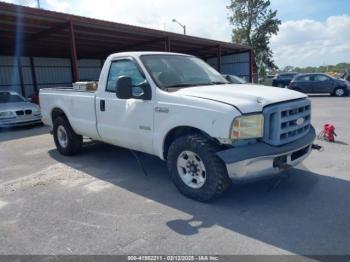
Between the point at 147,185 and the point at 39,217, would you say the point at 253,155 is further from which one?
the point at 39,217

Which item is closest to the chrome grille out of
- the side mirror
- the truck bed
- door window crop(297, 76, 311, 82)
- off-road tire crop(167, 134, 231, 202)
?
off-road tire crop(167, 134, 231, 202)

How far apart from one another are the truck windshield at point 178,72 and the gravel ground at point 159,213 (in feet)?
5.11

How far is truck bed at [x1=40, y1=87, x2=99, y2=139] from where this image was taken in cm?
570

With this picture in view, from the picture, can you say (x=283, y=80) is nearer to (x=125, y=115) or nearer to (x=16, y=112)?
(x=16, y=112)

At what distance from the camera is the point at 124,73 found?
5059mm

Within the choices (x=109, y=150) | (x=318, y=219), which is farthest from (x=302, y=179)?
(x=109, y=150)

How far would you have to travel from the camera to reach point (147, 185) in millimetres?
4871

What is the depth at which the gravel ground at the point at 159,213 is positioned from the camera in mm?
3142

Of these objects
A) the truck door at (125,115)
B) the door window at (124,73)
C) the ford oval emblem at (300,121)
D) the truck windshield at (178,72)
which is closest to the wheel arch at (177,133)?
the truck door at (125,115)

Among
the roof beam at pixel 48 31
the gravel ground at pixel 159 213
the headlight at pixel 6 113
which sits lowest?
the gravel ground at pixel 159 213

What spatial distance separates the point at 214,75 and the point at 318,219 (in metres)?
2.78

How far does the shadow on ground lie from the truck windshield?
1.56 meters

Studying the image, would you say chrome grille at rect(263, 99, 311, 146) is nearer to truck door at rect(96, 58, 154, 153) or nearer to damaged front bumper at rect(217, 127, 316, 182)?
damaged front bumper at rect(217, 127, 316, 182)

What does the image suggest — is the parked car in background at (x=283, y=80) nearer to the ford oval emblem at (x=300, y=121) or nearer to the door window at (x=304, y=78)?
the door window at (x=304, y=78)
